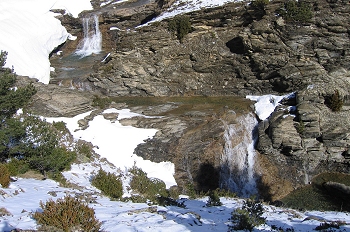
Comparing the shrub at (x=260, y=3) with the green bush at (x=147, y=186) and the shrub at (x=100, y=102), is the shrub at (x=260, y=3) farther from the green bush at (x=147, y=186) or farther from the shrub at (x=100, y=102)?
the green bush at (x=147, y=186)

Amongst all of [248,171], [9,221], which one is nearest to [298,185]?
[248,171]

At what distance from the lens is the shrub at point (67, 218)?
6.69 m

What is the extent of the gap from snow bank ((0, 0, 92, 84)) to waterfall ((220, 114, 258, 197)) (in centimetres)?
1431

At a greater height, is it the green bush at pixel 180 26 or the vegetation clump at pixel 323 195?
the green bush at pixel 180 26

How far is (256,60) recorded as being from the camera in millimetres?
22828

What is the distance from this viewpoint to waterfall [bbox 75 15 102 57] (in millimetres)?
31969

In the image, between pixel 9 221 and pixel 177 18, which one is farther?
pixel 177 18

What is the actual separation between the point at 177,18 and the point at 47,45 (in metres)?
12.8

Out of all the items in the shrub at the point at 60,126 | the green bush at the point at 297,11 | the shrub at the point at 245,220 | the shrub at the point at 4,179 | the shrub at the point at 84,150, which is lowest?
the shrub at the point at 245,220

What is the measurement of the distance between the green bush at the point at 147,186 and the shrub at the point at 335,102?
10021 millimetres

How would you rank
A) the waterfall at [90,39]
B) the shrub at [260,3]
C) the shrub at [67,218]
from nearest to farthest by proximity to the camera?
the shrub at [67,218], the shrub at [260,3], the waterfall at [90,39]

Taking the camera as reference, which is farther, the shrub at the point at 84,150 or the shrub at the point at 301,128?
the shrub at the point at 301,128

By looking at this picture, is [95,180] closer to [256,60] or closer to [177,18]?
[256,60]

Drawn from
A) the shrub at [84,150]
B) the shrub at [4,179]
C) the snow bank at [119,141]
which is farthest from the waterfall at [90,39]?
the shrub at [4,179]
